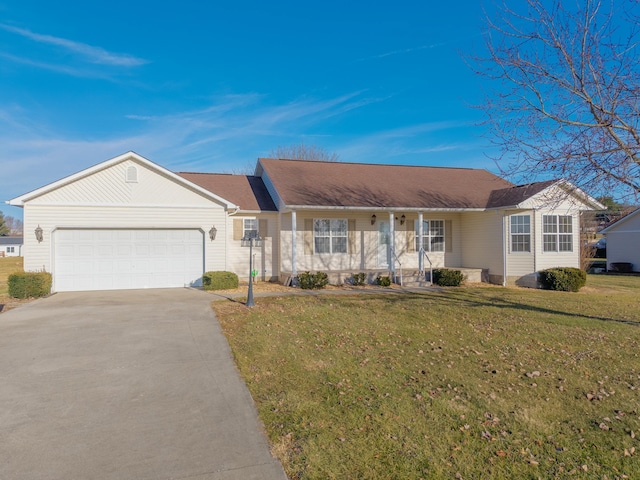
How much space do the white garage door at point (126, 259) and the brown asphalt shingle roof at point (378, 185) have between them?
4.12 metres

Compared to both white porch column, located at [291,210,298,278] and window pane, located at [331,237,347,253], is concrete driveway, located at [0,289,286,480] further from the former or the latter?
window pane, located at [331,237,347,253]

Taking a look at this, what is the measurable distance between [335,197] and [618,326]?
988 centimetres

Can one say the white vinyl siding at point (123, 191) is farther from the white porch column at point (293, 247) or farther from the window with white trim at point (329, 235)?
the window with white trim at point (329, 235)

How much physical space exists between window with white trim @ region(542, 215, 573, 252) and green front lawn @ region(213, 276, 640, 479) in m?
6.27

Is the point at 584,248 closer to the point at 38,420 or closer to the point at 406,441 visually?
the point at 406,441

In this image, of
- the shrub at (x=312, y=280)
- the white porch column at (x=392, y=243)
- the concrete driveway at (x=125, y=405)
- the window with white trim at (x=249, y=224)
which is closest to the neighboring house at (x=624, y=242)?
the white porch column at (x=392, y=243)

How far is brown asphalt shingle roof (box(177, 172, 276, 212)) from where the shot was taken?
54.6 ft

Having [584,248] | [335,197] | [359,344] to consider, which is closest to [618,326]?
[359,344]

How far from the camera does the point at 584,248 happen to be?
77.9ft

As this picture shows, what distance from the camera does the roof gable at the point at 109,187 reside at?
13.6 meters

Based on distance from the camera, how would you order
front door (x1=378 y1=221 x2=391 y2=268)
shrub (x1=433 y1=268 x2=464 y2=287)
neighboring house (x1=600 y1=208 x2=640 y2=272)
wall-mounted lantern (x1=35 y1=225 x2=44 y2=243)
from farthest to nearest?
1. neighboring house (x1=600 y1=208 x2=640 y2=272)
2. front door (x1=378 y1=221 x2=391 y2=268)
3. shrub (x1=433 y1=268 x2=464 y2=287)
4. wall-mounted lantern (x1=35 y1=225 x2=44 y2=243)

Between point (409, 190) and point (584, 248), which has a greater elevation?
point (409, 190)

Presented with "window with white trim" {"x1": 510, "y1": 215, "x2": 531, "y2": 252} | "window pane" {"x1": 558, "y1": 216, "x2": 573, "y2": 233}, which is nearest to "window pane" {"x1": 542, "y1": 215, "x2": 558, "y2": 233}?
"window pane" {"x1": 558, "y1": 216, "x2": 573, "y2": 233}

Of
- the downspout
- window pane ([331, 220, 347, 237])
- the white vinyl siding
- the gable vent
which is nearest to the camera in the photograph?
the white vinyl siding
